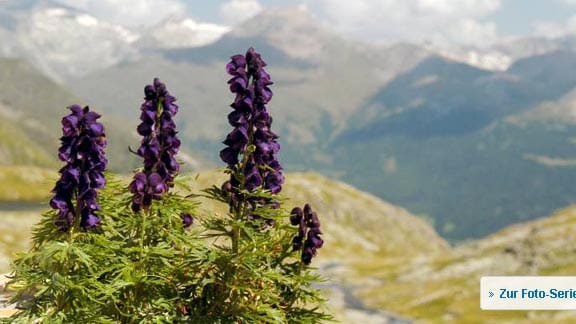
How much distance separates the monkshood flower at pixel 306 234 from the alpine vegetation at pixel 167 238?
0.09 ft

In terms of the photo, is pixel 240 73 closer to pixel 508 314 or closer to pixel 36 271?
pixel 36 271

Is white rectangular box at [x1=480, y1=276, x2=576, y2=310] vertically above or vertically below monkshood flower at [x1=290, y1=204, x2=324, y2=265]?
above

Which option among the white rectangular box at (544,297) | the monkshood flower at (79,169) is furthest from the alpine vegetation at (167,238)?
the white rectangular box at (544,297)

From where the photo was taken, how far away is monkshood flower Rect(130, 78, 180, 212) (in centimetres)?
1353

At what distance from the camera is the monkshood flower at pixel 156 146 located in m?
A: 13.5

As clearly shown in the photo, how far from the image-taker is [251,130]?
1434cm

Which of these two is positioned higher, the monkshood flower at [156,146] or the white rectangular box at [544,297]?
the white rectangular box at [544,297]

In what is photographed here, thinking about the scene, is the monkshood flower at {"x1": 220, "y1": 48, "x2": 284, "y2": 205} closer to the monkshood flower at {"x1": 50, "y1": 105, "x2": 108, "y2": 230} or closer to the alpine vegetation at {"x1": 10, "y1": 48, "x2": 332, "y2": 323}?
the alpine vegetation at {"x1": 10, "y1": 48, "x2": 332, "y2": 323}

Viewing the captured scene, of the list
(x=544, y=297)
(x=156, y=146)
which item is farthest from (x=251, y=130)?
(x=544, y=297)

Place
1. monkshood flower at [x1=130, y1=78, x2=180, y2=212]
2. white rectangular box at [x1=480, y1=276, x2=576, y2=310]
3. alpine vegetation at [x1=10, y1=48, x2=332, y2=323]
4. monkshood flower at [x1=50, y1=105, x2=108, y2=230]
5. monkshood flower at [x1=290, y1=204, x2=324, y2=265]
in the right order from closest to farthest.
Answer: alpine vegetation at [x1=10, y1=48, x2=332, y2=323], monkshood flower at [x1=50, y1=105, x2=108, y2=230], monkshood flower at [x1=130, y1=78, x2=180, y2=212], monkshood flower at [x1=290, y1=204, x2=324, y2=265], white rectangular box at [x1=480, y1=276, x2=576, y2=310]

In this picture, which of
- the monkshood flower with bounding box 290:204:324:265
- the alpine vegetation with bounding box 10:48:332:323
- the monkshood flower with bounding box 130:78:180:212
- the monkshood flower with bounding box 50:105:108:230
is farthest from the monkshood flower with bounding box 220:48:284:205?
the monkshood flower with bounding box 50:105:108:230

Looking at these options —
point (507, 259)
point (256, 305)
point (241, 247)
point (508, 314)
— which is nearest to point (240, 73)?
point (241, 247)

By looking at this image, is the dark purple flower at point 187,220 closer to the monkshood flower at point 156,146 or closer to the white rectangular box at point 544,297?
the monkshood flower at point 156,146

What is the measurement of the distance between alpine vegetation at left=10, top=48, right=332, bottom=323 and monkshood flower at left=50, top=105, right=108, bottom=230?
0.9 inches
